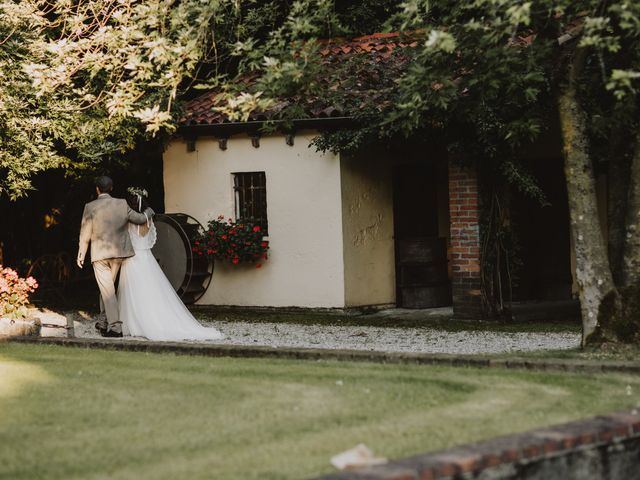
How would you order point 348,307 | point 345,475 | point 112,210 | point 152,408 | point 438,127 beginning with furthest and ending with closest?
point 348,307
point 438,127
point 112,210
point 152,408
point 345,475

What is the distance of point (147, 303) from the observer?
47.9 ft

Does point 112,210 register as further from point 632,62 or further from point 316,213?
point 632,62

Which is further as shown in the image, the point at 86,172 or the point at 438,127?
the point at 86,172

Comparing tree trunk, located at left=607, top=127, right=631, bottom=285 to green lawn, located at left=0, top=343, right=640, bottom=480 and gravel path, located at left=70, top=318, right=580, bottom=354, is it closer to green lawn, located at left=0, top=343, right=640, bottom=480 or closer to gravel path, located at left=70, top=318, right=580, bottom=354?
gravel path, located at left=70, top=318, right=580, bottom=354

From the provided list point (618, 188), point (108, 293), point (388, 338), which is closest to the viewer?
point (618, 188)

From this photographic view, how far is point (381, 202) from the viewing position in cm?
1825

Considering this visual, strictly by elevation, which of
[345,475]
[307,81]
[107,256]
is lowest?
[345,475]

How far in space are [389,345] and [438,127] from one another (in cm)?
364

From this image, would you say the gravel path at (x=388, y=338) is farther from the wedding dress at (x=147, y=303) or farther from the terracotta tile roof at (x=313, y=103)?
the terracotta tile roof at (x=313, y=103)

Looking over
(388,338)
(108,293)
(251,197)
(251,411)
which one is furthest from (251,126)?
(251,411)

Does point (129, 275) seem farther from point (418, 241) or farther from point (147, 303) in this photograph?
point (418, 241)

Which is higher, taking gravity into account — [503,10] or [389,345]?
[503,10]

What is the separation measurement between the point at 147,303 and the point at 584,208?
19.6ft

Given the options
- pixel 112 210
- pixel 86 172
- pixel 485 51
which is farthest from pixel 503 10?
pixel 86 172
